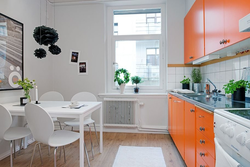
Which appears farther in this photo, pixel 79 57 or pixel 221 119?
pixel 79 57

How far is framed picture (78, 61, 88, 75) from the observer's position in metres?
3.51

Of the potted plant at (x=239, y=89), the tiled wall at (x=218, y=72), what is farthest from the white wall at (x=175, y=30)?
the potted plant at (x=239, y=89)

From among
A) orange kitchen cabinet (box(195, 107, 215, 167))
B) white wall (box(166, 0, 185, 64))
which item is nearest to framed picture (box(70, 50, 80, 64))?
white wall (box(166, 0, 185, 64))

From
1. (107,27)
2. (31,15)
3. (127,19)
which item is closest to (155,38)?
(127,19)

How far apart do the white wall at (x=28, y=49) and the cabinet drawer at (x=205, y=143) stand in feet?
8.25

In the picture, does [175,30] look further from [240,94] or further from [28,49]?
[28,49]

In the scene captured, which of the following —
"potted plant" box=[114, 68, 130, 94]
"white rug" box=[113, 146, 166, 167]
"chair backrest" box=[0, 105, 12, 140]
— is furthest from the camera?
"potted plant" box=[114, 68, 130, 94]

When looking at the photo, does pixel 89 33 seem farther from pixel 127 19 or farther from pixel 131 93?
pixel 131 93

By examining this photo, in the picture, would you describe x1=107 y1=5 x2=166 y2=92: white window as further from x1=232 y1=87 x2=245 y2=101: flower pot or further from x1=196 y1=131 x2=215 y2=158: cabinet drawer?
x1=196 y1=131 x2=215 y2=158: cabinet drawer

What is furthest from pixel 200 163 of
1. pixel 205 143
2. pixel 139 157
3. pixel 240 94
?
pixel 139 157

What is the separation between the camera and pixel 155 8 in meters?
3.50

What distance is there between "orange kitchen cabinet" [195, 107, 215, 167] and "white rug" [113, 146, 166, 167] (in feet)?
Result: 2.52

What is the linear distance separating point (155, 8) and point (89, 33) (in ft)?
4.93

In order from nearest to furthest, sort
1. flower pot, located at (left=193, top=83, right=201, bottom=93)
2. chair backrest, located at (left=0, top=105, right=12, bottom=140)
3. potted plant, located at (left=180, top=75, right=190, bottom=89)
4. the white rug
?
1. chair backrest, located at (left=0, top=105, right=12, bottom=140)
2. the white rug
3. flower pot, located at (left=193, top=83, right=201, bottom=93)
4. potted plant, located at (left=180, top=75, right=190, bottom=89)
